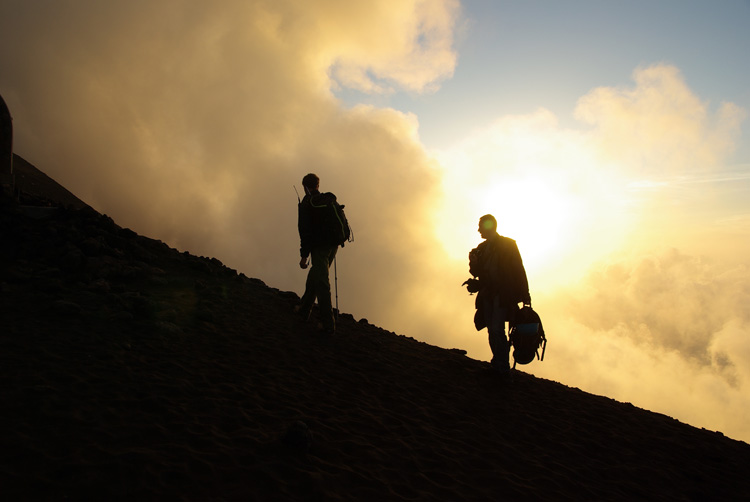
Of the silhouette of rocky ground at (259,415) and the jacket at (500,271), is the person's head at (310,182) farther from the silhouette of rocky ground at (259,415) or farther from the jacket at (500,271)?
the jacket at (500,271)

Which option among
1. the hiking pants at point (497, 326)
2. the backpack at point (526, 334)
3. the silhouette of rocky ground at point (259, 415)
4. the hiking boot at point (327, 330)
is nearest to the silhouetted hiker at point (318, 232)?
the hiking boot at point (327, 330)

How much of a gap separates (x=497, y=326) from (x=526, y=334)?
495 mm

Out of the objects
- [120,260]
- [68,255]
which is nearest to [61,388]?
[68,255]

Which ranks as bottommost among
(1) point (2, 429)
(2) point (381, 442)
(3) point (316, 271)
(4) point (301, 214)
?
(1) point (2, 429)

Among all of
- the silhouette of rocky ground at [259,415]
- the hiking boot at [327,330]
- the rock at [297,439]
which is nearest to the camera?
the silhouette of rocky ground at [259,415]

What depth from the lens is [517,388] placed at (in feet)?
25.6

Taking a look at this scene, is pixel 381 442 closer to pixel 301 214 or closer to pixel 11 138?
pixel 301 214

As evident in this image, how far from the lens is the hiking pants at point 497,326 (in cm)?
744

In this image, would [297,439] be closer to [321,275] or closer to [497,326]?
[321,275]

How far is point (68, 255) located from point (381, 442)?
304 inches

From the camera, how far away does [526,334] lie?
7.29 meters

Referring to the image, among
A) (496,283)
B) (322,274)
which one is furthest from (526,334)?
(322,274)

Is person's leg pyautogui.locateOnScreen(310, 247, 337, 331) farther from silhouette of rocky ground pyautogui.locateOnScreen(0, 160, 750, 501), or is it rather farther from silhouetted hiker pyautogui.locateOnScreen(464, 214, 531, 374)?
silhouetted hiker pyautogui.locateOnScreen(464, 214, 531, 374)

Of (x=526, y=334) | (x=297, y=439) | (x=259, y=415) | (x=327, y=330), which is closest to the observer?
(x=297, y=439)
